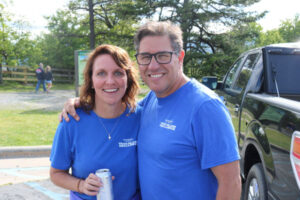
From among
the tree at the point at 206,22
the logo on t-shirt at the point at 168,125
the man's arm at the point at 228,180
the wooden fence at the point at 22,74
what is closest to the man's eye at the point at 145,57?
the logo on t-shirt at the point at 168,125

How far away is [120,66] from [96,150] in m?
0.68

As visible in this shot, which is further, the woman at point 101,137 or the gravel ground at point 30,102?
the gravel ground at point 30,102

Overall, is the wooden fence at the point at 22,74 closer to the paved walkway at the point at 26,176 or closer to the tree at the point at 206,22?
the tree at the point at 206,22

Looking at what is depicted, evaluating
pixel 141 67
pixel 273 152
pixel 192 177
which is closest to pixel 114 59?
pixel 141 67

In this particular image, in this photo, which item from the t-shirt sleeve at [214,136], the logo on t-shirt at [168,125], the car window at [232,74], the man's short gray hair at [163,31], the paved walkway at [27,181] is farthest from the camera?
→ the car window at [232,74]

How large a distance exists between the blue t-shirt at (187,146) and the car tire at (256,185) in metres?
1.11

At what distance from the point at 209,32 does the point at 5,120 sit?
15807mm

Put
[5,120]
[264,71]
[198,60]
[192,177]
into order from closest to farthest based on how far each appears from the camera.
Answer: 1. [192,177]
2. [264,71]
3. [5,120]
4. [198,60]

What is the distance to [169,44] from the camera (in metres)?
1.92

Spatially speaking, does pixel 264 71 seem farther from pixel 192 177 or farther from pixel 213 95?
pixel 192 177

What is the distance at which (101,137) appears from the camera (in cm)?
202

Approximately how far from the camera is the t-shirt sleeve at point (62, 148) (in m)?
1.97

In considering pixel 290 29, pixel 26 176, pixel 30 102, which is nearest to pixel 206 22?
pixel 30 102

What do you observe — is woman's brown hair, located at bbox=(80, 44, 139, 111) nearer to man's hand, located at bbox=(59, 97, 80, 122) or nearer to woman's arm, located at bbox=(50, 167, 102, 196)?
man's hand, located at bbox=(59, 97, 80, 122)
